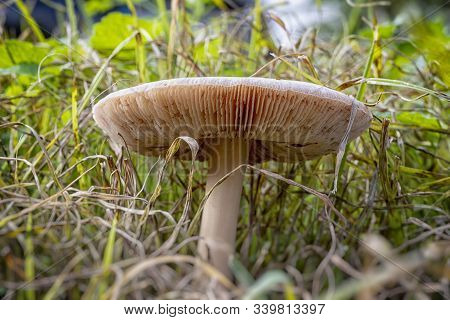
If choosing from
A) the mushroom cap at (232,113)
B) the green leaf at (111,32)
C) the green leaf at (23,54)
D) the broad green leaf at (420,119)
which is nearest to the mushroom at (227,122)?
the mushroom cap at (232,113)

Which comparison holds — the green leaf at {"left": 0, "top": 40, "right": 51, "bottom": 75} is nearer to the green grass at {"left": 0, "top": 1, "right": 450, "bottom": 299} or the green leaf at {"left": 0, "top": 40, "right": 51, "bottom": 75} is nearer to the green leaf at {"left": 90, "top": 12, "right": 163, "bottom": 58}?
the green grass at {"left": 0, "top": 1, "right": 450, "bottom": 299}

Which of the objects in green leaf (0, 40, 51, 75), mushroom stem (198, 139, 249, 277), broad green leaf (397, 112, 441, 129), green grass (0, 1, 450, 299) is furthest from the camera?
green leaf (0, 40, 51, 75)

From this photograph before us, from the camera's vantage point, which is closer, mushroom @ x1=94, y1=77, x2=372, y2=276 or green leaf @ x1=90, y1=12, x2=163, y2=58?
mushroom @ x1=94, y1=77, x2=372, y2=276

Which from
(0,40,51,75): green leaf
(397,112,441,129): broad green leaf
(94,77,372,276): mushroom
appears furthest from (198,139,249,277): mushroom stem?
(0,40,51,75): green leaf

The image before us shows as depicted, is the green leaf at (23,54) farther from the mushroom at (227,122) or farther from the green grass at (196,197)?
the mushroom at (227,122)

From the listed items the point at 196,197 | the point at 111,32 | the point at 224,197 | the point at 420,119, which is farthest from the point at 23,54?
the point at 420,119

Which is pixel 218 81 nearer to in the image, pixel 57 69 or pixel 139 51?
pixel 139 51

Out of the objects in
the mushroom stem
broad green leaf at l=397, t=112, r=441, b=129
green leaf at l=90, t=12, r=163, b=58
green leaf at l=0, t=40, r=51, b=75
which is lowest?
the mushroom stem

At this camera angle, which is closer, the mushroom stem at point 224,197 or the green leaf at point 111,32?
the mushroom stem at point 224,197
